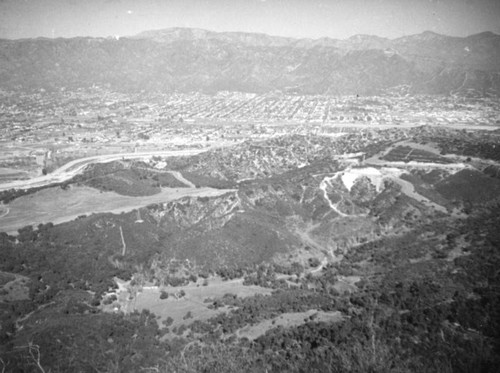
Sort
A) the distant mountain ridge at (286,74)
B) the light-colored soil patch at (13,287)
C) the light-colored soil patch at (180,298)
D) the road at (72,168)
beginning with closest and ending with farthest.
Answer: the light-colored soil patch at (13,287), the light-colored soil patch at (180,298), the road at (72,168), the distant mountain ridge at (286,74)

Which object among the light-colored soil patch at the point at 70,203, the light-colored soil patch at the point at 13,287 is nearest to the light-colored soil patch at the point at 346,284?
the light-colored soil patch at the point at 70,203

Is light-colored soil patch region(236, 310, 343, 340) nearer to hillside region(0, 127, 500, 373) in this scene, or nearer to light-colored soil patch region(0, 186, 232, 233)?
hillside region(0, 127, 500, 373)

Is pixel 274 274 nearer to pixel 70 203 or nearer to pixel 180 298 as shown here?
pixel 180 298

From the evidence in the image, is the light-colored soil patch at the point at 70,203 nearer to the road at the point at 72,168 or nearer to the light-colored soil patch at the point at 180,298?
the light-colored soil patch at the point at 180,298

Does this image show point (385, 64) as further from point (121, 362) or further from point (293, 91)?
point (121, 362)

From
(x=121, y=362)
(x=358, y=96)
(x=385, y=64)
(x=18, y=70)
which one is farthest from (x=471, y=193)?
(x=18, y=70)

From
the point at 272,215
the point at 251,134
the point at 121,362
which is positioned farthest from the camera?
the point at 251,134

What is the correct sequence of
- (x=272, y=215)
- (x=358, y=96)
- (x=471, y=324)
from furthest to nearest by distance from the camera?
(x=358, y=96) → (x=272, y=215) → (x=471, y=324)
